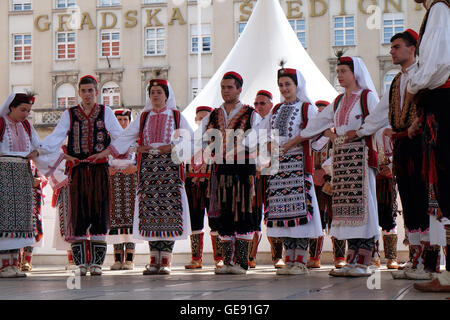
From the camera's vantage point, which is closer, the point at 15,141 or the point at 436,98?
the point at 436,98

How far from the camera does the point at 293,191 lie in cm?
721

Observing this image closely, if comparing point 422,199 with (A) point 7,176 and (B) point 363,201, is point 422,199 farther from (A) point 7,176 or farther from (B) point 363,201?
(A) point 7,176

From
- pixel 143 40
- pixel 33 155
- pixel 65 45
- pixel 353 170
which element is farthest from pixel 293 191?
pixel 65 45

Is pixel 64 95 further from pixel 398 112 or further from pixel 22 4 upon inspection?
pixel 398 112

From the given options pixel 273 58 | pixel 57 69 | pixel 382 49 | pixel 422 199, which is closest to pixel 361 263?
pixel 422 199

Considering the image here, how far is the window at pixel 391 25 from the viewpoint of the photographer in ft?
119

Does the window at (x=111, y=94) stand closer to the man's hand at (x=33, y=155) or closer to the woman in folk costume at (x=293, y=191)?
the man's hand at (x=33, y=155)

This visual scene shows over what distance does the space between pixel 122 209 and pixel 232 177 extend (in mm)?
2461

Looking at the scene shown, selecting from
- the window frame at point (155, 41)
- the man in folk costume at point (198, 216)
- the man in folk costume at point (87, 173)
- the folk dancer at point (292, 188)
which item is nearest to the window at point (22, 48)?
the window frame at point (155, 41)

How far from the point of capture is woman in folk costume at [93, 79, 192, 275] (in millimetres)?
7762

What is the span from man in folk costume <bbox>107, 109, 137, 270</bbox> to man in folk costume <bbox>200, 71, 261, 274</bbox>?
2152mm

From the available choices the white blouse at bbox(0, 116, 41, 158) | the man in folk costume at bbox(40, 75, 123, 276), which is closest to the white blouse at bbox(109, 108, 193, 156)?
the man in folk costume at bbox(40, 75, 123, 276)

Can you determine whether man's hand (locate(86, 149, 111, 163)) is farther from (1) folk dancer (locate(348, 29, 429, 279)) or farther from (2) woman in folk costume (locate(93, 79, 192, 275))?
(1) folk dancer (locate(348, 29, 429, 279))

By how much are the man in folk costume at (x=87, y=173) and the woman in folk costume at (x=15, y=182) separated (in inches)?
9.9
